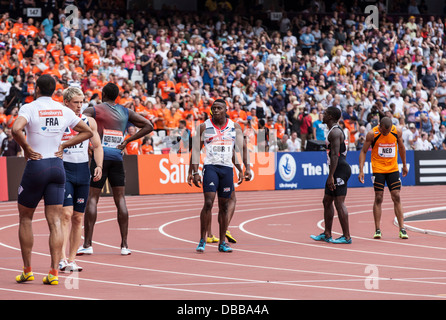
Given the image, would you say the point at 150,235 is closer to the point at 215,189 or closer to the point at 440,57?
the point at 215,189

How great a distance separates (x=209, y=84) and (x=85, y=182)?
63.8ft

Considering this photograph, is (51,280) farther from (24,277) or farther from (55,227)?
(55,227)

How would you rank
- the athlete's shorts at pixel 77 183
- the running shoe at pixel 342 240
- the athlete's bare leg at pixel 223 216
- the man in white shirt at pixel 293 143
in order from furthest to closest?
1. the man in white shirt at pixel 293 143
2. the running shoe at pixel 342 240
3. the athlete's bare leg at pixel 223 216
4. the athlete's shorts at pixel 77 183

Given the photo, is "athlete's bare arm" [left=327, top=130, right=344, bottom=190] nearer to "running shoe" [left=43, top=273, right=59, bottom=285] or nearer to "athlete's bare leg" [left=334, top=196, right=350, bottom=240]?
"athlete's bare leg" [left=334, top=196, right=350, bottom=240]

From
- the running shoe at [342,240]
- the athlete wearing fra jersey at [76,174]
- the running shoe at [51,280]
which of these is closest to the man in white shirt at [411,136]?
the running shoe at [342,240]

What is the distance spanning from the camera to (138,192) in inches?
977

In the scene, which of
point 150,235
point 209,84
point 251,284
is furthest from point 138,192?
point 251,284

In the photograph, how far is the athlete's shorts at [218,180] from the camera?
12.1 metres

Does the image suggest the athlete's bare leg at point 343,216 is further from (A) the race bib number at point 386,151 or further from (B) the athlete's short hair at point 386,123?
(B) the athlete's short hair at point 386,123

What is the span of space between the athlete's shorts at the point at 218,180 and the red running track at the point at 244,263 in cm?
87

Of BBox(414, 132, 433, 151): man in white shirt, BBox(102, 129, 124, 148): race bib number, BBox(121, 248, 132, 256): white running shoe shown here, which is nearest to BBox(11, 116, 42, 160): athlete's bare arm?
BBox(102, 129, 124, 148): race bib number

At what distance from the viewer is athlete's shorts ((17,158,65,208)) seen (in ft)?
28.9
